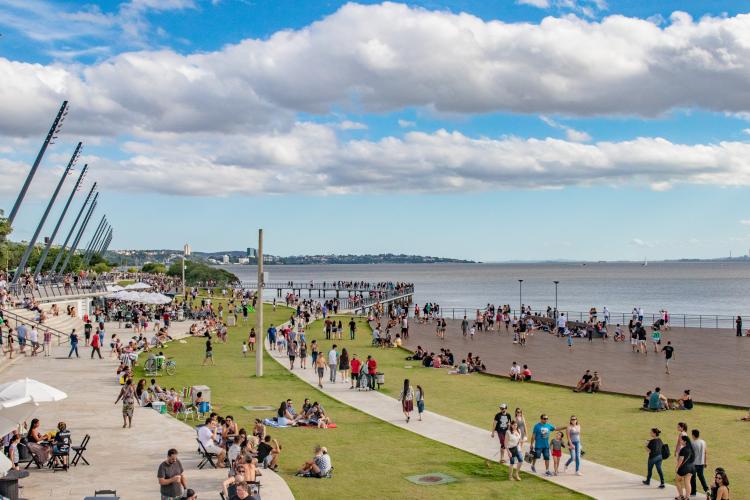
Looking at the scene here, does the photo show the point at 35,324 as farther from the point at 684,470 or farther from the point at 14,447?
the point at 684,470

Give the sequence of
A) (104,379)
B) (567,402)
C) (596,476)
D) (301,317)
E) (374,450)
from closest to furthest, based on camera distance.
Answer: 1. (596,476)
2. (374,450)
3. (567,402)
4. (104,379)
5. (301,317)

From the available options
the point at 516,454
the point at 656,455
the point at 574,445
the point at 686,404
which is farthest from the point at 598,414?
the point at 516,454

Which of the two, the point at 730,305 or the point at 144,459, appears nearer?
the point at 144,459

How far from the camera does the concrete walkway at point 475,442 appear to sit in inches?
568

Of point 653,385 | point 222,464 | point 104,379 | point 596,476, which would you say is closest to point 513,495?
point 596,476

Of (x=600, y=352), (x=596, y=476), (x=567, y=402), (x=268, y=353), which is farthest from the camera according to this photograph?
(x=600, y=352)

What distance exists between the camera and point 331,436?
62.8ft

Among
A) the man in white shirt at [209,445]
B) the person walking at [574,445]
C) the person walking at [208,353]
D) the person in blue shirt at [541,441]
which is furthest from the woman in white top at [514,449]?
the person walking at [208,353]

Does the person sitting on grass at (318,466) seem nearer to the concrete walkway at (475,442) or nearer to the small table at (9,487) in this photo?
the concrete walkway at (475,442)

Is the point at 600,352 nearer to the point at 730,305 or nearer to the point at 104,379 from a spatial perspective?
the point at 104,379

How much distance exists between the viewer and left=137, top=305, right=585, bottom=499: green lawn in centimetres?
1446

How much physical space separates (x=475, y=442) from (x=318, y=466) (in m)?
4.93

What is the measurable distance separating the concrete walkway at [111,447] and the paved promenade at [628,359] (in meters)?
16.0

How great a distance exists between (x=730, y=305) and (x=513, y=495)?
107054mm
